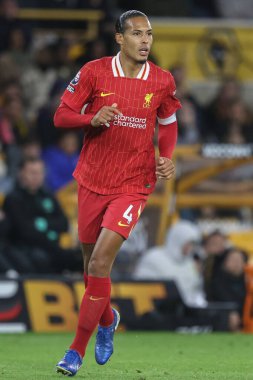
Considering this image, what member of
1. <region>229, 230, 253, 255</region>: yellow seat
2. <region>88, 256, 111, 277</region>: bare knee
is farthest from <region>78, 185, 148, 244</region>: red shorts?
<region>229, 230, 253, 255</region>: yellow seat

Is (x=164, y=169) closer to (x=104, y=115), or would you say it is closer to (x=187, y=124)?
(x=104, y=115)

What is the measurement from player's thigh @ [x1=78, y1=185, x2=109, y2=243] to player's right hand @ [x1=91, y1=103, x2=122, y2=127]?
1.92 feet

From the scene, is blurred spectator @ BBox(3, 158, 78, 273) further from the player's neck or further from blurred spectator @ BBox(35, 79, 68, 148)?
the player's neck

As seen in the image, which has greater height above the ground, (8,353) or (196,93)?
(8,353)

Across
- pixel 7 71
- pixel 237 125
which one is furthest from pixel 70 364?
pixel 237 125

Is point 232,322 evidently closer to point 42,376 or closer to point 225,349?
→ point 225,349

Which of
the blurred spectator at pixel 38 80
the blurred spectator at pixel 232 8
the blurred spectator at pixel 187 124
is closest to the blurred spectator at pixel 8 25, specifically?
the blurred spectator at pixel 38 80

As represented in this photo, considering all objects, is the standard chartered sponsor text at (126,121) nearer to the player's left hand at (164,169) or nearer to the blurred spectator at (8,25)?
the player's left hand at (164,169)

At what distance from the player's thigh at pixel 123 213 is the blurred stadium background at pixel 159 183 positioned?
431 centimetres

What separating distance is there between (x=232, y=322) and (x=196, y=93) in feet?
21.0

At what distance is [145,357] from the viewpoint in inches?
383

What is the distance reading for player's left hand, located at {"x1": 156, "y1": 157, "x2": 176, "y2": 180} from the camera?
8.17 meters

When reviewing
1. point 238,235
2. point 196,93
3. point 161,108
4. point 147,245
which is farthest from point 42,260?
point 196,93

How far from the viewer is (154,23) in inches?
734
